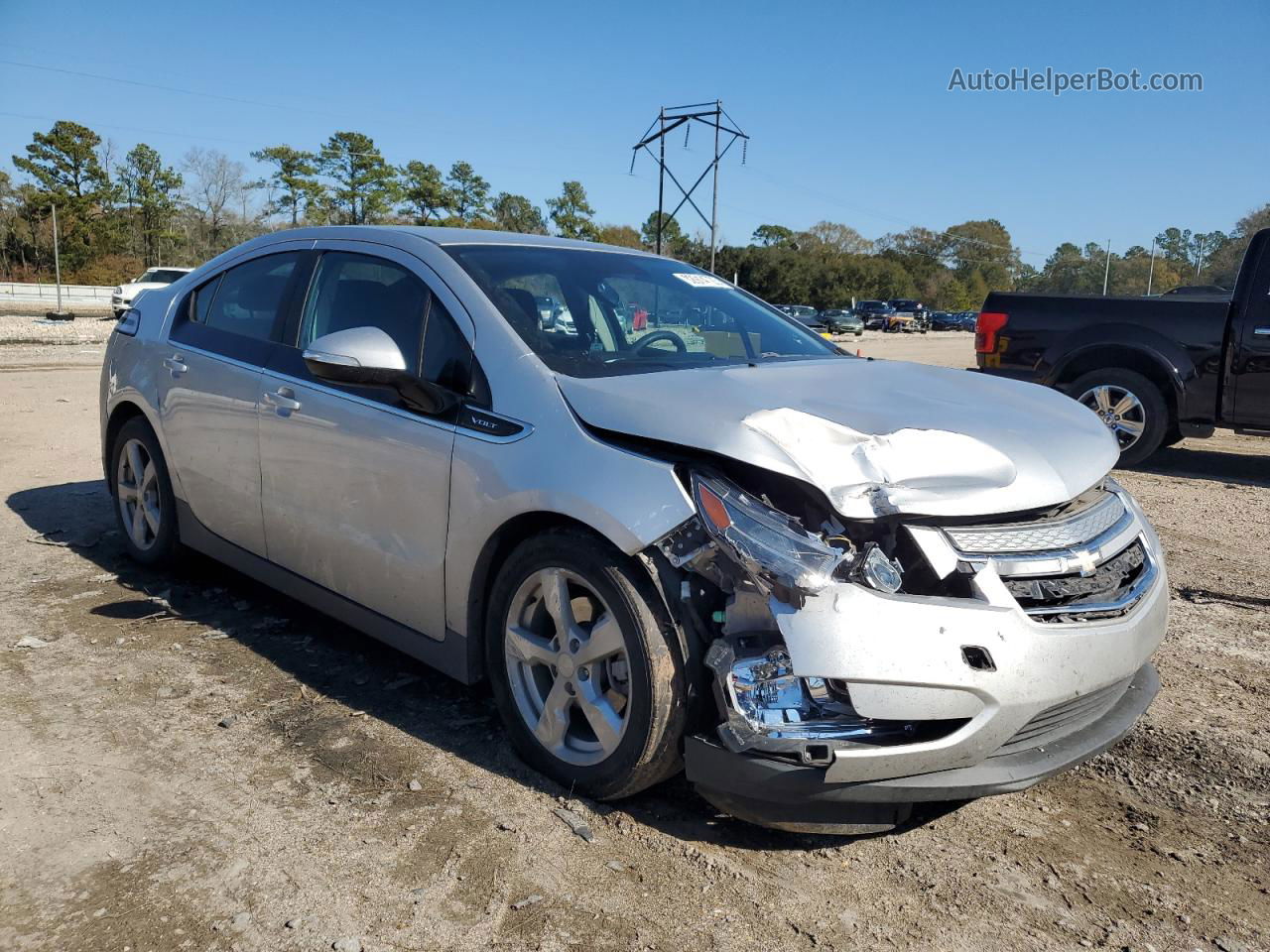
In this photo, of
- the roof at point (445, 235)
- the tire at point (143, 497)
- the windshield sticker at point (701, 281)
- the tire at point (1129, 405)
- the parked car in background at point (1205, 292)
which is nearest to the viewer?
the roof at point (445, 235)

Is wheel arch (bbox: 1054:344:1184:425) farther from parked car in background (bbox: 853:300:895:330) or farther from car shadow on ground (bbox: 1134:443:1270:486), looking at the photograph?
parked car in background (bbox: 853:300:895:330)

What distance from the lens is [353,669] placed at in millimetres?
4047

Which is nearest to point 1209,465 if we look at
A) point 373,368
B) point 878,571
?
point 878,571

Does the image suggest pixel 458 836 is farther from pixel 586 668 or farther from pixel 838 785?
pixel 838 785

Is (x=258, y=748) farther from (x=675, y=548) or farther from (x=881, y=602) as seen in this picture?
(x=881, y=602)

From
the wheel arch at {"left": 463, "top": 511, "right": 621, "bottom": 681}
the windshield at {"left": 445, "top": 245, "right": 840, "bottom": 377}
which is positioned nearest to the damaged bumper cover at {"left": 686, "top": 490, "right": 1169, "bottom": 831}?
the wheel arch at {"left": 463, "top": 511, "right": 621, "bottom": 681}

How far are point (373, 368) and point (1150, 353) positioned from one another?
7.39 meters

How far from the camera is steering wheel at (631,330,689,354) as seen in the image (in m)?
3.65

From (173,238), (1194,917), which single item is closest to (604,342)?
(1194,917)

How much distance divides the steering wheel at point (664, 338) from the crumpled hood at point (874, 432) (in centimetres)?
32

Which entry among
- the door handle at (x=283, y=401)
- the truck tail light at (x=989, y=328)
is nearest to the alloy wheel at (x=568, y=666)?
the door handle at (x=283, y=401)

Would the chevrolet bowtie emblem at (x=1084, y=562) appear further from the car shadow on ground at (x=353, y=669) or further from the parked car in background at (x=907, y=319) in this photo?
the parked car in background at (x=907, y=319)

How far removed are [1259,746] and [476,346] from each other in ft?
9.77

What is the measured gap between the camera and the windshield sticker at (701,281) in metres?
4.31
